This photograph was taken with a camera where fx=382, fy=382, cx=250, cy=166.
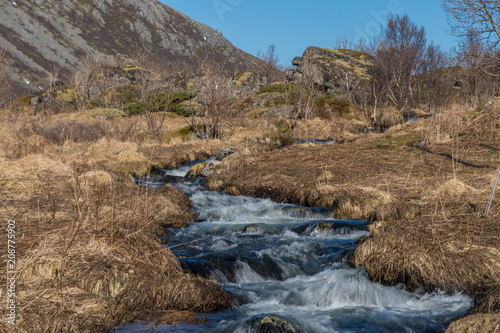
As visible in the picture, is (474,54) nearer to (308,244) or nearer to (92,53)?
(308,244)

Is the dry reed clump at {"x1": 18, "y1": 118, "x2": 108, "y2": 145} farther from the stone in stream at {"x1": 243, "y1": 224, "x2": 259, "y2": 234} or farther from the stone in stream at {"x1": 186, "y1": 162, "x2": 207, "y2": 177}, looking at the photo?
the stone in stream at {"x1": 243, "y1": 224, "x2": 259, "y2": 234}

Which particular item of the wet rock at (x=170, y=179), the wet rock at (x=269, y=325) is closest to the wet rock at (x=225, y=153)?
the wet rock at (x=170, y=179)

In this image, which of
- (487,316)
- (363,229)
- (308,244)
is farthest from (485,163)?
(487,316)

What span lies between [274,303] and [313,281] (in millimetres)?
795

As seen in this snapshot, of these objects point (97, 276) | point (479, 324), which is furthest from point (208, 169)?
point (479, 324)

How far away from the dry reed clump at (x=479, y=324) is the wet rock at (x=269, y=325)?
145 centimetres

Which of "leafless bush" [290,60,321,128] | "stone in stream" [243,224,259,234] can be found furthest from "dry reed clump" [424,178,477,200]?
"leafless bush" [290,60,321,128]

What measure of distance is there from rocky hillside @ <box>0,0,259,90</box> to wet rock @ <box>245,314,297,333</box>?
59070mm

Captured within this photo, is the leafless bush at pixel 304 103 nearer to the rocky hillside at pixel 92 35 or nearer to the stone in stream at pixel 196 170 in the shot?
the stone in stream at pixel 196 170

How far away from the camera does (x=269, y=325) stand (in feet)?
11.7

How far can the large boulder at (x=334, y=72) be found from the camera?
31511mm

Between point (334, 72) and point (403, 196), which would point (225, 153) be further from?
point (334, 72)

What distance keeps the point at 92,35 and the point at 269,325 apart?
128m

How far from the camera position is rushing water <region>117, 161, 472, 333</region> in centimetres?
405
